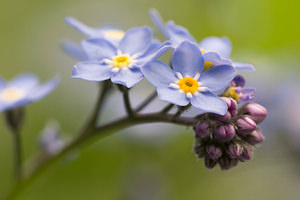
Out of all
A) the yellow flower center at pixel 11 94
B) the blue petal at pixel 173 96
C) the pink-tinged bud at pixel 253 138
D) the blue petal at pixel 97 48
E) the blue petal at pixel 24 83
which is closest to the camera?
the blue petal at pixel 173 96

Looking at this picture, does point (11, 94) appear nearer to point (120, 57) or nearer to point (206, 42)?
point (120, 57)

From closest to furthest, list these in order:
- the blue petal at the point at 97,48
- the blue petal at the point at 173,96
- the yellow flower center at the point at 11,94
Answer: the blue petal at the point at 173,96, the blue petal at the point at 97,48, the yellow flower center at the point at 11,94

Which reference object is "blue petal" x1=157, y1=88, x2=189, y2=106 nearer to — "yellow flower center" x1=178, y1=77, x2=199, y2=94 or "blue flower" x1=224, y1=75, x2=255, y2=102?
"yellow flower center" x1=178, y1=77, x2=199, y2=94

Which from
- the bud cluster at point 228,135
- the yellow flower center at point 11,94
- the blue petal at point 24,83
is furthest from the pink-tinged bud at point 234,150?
the blue petal at point 24,83

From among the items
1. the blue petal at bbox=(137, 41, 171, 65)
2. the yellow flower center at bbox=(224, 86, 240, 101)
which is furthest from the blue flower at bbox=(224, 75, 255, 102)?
the blue petal at bbox=(137, 41, 171, 65)

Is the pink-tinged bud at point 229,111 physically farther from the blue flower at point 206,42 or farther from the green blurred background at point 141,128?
the green blurred background at point 141,128

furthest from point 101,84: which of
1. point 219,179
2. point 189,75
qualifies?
point 219,179

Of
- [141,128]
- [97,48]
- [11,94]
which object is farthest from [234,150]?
[141,128]

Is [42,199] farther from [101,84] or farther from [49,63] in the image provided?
[101,84]

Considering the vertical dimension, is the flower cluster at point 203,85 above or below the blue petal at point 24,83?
above
